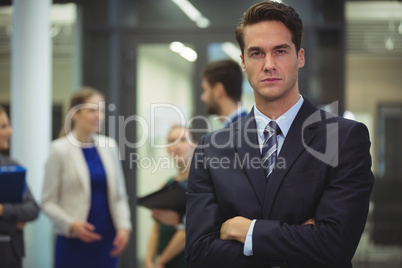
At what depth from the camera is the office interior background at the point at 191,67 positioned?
236 inches

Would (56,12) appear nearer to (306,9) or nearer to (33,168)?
(33,168)

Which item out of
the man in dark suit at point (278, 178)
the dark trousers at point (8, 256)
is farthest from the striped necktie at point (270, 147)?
the dark trousers at point (8, 256)

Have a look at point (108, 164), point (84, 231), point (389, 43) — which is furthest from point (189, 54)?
point (84, 231)

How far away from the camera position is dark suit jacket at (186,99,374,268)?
5.57 ft

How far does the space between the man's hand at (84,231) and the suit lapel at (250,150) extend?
227cm

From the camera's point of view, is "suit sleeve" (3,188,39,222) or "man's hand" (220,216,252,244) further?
"suit sleeve" (3,188,39,222)

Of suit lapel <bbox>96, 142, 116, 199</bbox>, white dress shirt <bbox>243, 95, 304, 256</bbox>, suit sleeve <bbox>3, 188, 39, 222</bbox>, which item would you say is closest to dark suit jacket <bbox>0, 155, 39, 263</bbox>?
suit sleeve <bbox>3, 188, 39, 222</bbox>

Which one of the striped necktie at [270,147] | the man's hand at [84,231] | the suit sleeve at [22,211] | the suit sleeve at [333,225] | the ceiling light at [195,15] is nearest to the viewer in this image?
the suit sleeve at [333,225]

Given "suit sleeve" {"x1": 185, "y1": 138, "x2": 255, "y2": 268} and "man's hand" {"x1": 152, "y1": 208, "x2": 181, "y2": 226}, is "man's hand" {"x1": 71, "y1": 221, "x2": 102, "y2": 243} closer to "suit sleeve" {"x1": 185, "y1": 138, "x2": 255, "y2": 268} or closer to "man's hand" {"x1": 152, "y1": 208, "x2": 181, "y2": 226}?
"man's hand" {"x1": 152, "y1": 208, "x2": 181, "y2": 226}

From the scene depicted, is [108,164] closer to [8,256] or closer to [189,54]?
[8,256]

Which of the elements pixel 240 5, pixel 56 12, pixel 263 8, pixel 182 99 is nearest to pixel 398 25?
pixel 240 5

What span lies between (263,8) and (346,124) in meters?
0.45

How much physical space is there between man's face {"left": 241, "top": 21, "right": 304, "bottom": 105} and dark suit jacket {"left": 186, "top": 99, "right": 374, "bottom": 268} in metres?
0.12

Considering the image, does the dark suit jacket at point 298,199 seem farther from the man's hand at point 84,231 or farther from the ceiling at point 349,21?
the ceiling at point 349,21
